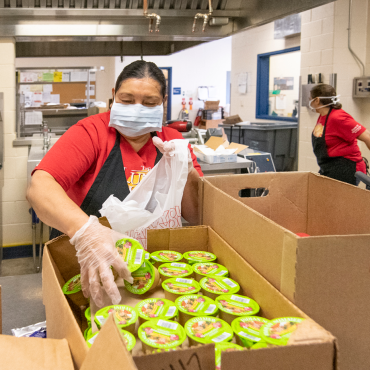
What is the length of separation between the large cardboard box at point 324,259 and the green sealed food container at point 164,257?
0.47 feet

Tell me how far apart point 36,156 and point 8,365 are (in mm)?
2768

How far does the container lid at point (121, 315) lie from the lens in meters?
0.75

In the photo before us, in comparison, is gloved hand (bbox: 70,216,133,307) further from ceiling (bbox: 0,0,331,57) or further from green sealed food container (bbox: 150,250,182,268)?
ceiling (bbox: 0,0,331,57)

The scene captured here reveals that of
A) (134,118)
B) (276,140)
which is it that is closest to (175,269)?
(134,118)

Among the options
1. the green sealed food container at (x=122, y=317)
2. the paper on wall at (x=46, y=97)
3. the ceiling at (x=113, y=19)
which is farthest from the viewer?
the paper on wall at (x=46, y=97)

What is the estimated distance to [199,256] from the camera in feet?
3.77

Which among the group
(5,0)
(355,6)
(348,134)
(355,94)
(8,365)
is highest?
(355,6)

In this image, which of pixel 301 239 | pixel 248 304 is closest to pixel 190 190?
pixel 248 304

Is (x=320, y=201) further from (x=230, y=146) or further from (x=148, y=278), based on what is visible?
(x=230, y=146)

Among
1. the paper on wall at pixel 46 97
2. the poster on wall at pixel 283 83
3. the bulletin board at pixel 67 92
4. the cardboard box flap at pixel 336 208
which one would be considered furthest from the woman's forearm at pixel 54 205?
the bulletin board at pixel 67 92

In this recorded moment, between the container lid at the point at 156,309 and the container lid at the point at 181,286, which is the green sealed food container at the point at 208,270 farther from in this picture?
the container lid at the point at 156,309

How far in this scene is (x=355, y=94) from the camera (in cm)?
468

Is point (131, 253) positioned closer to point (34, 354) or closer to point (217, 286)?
point (217, 286)

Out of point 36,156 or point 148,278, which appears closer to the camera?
point 148,278
